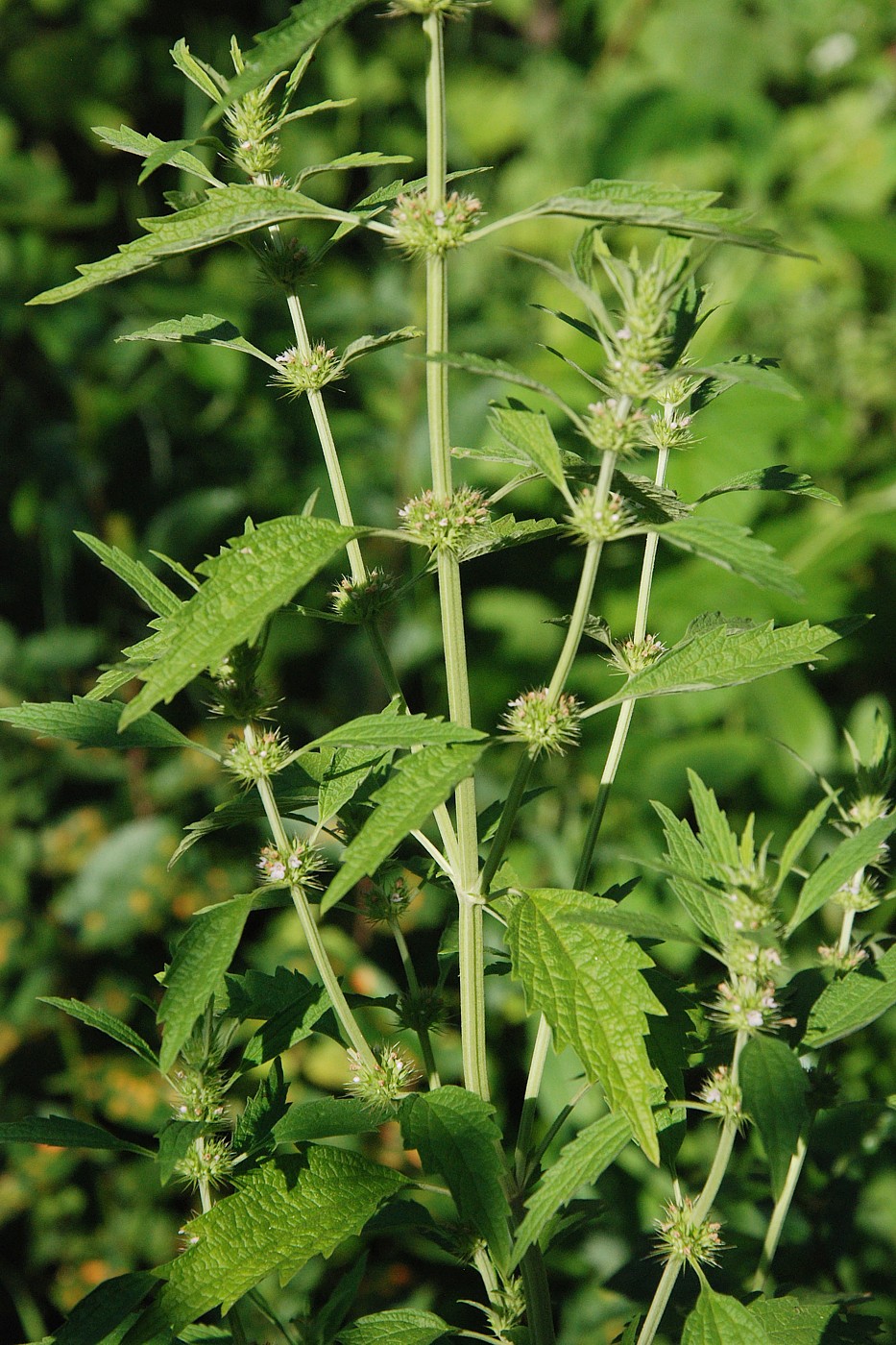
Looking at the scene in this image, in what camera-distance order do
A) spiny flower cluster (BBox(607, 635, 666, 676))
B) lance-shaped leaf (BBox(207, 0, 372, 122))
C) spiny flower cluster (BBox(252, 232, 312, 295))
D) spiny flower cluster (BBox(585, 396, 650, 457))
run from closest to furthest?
lance-shaped leaf (BBox(207, 0, 372, 122)), spiny flower cluster (BBox(585, 396, 650, 457)), spiny flower cluster (BBox(252, 232, 312, 295)), spiny flower cluster (BBox(607, 635, 666, 676))

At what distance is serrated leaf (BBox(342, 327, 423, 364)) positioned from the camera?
0.76 m

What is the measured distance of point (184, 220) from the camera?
2.08 ft

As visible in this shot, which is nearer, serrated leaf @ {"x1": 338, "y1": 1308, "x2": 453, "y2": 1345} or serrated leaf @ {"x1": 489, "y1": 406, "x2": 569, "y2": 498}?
serrated leaf @ {"x1": 489, "y1": 406, "x2": 569, "y2": 498}

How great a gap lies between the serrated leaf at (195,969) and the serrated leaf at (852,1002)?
384 mm

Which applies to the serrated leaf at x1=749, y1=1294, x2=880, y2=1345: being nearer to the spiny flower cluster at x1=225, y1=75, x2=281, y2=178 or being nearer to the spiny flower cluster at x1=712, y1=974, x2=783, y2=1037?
the spiny flower cluster at x1=712, y1=974, x2=783, y2=1037

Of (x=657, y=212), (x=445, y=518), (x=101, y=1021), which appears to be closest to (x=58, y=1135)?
(x=101, y=1021)

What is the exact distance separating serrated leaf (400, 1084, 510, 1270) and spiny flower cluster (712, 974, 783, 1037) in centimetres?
16

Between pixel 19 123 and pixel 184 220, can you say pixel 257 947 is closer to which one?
pixel 184 220

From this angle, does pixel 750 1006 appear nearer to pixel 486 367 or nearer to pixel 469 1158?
pixel 469 1158

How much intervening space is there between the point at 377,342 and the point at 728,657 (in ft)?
1.03

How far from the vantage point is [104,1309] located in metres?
0.75

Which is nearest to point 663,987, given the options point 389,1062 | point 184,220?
point 389,1062

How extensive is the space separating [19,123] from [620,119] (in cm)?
172

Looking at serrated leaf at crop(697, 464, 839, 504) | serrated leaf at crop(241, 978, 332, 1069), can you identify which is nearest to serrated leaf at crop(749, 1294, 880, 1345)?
serrated leaf at crop(241, 978, 332, 1069)
